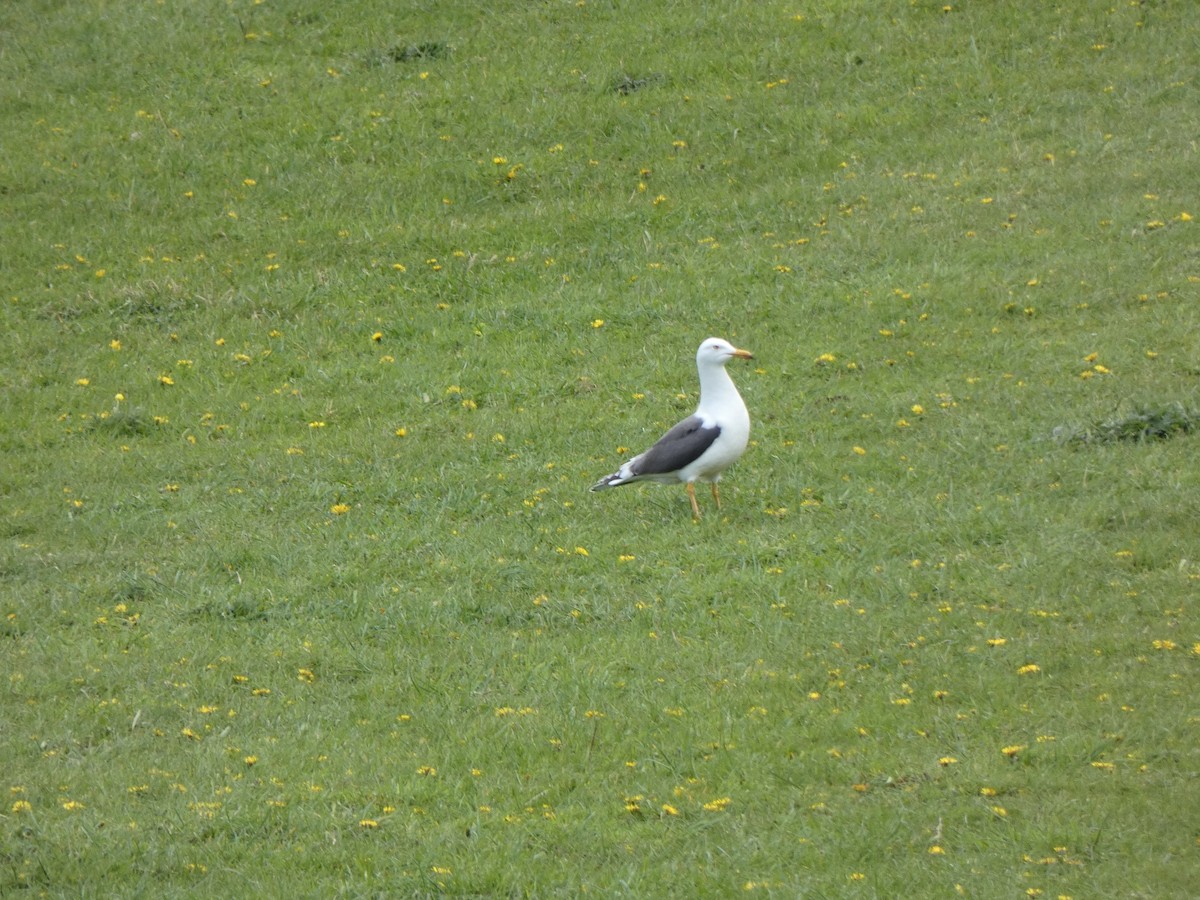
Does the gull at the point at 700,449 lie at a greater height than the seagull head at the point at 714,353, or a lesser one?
lesser

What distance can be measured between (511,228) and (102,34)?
8115 mm

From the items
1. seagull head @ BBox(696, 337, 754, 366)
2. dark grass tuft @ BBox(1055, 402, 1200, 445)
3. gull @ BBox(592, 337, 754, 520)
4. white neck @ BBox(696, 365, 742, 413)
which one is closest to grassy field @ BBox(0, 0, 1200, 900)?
dark grass tuft @ BBox(1055, 402, 1200, 445)

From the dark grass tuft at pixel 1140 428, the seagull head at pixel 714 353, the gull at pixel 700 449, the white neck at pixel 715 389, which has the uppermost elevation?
the seagull head at pixel 714 353

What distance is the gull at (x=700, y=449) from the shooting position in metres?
10.3

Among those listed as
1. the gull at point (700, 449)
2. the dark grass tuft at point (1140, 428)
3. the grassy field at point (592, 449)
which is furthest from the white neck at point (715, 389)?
the dark grass tuft at point (1140, 428)

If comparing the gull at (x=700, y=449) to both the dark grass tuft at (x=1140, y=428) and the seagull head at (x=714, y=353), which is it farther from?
the dark grass tuft at (x=1140, y=428)

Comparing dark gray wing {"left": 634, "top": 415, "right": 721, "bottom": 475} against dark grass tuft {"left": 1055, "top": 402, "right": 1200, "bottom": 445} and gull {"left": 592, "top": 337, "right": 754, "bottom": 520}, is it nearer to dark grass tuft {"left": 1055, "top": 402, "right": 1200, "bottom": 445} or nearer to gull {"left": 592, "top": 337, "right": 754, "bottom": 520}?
gull {"left": 592, "top": 337, "right": 754, "bottom": 520}

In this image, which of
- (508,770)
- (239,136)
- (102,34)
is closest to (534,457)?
(508,770)

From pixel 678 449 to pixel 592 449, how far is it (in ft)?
5.48

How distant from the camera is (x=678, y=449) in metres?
10.3

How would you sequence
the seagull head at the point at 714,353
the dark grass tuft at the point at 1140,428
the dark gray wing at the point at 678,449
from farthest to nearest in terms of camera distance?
the seagull head at the point at 714,353 → the dark grass tuft at the point at 1140,428 → the dark gray wing at the point at 678,449

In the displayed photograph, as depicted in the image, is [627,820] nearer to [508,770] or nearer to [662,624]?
[508,770]

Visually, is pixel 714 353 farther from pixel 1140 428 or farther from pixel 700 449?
pixel 1140 428

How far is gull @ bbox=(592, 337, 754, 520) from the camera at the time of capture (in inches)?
404
